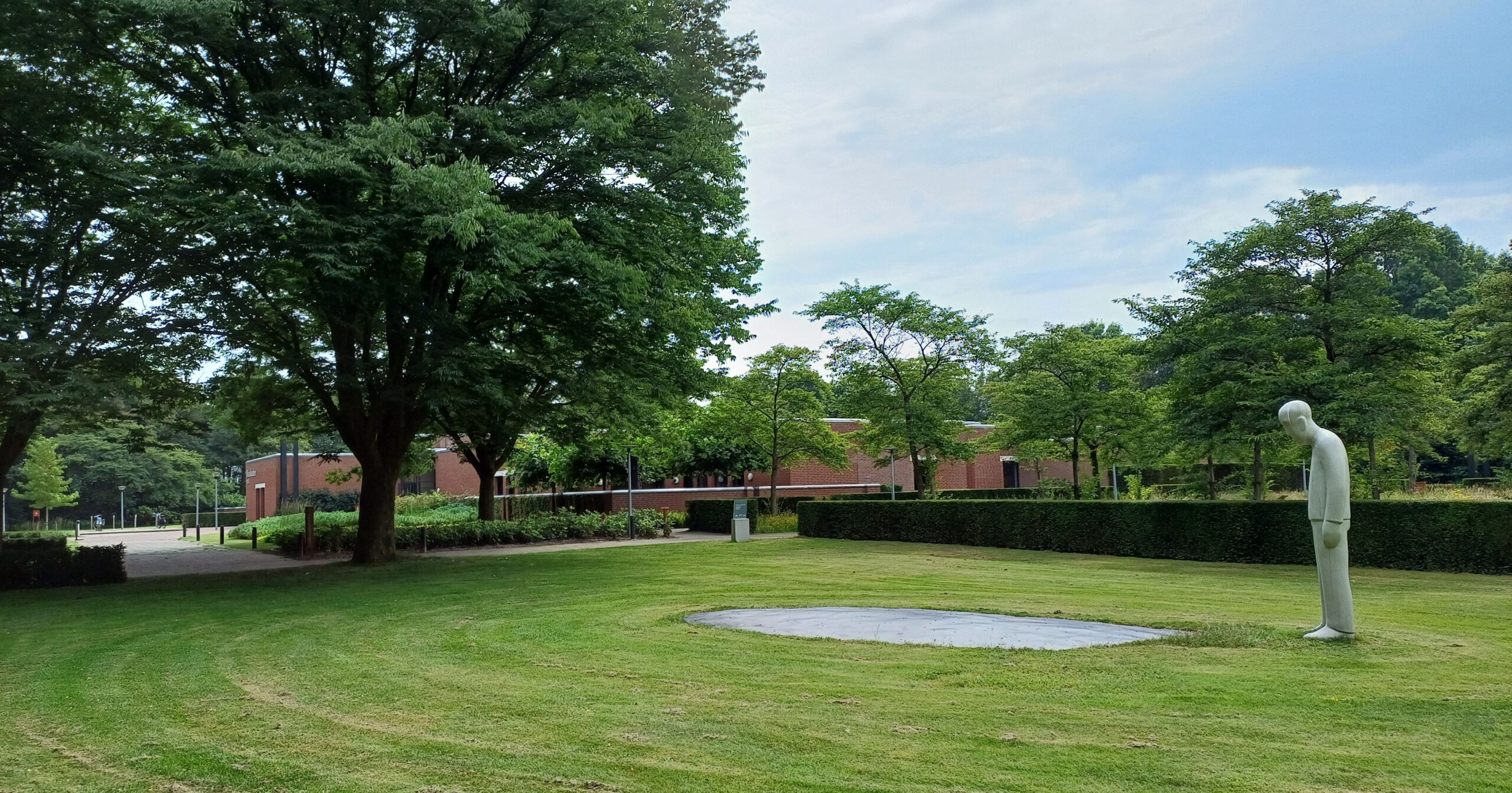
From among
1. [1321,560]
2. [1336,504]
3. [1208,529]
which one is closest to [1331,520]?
[1336,504]

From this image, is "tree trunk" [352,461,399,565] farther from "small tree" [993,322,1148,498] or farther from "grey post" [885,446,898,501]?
"small tree" [993,322,1148,498]

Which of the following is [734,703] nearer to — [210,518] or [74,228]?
[74,228]

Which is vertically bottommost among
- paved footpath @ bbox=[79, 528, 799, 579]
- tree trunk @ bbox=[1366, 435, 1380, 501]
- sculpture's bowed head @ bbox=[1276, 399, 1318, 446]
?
paved footpath @ bbox=[79, 528, 799, 579]

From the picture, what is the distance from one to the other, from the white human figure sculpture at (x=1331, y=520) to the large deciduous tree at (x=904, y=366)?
24.2 m

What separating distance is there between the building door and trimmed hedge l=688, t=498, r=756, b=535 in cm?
2503

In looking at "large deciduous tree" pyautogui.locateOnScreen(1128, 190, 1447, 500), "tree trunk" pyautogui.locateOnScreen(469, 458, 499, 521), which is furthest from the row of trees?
"tree trunk" pyautogui.locateOnScreen(469, 458, 499, 521)

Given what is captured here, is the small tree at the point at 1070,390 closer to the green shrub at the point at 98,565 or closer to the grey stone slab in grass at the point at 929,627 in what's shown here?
the grey stone slab in grass at the point at 929,627

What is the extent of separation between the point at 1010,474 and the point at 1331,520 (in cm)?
5198

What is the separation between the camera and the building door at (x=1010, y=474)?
59.1 meters

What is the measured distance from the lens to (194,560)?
92.2 ft

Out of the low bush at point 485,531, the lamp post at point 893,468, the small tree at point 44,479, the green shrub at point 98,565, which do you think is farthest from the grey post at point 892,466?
the small tree at point 44,479

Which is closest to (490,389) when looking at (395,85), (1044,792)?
(395,85)

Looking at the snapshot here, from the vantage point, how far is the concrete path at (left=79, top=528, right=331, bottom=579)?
77.3ft

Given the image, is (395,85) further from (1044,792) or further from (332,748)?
(1044,792)
